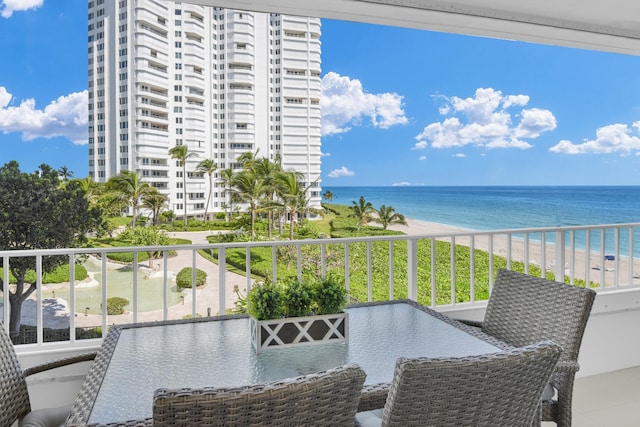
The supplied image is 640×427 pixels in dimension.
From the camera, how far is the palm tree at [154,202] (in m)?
11.4

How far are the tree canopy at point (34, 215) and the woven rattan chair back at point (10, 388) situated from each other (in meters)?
10.8

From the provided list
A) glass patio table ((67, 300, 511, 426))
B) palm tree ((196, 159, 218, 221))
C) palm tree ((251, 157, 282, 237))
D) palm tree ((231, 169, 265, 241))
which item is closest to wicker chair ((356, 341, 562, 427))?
glass patio table ((67, 300, 511, 426))

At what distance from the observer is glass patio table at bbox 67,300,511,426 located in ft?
4.25

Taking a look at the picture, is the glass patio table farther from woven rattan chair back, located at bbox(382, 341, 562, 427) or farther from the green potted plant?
woven rattan chair back, located at bbox(382, 341, 562, 427)

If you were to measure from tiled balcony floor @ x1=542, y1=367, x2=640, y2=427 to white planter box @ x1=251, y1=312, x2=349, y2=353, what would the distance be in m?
1.87

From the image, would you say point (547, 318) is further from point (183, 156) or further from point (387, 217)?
point (387, 217)

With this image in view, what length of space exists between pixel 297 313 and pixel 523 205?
23.0 metres

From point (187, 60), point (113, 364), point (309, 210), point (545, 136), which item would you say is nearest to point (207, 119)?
point (187, 60)

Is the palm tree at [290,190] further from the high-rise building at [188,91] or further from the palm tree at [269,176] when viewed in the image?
the high-rise building at [188,91]

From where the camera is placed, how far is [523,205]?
2253cm

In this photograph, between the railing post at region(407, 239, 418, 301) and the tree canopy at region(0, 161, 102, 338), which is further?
the tree canopy at region(0, 161, 102, 338)

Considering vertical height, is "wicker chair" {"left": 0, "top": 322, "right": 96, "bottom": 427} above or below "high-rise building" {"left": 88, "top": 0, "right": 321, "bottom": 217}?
below

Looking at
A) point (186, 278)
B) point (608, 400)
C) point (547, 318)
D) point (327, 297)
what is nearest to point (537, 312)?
point (547, 318)

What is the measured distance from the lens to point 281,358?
156cm
